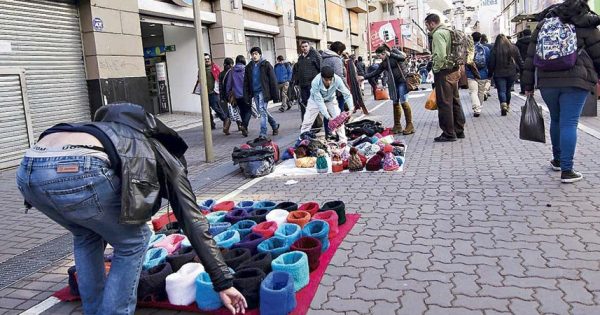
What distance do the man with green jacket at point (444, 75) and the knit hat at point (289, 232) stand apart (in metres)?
4.98

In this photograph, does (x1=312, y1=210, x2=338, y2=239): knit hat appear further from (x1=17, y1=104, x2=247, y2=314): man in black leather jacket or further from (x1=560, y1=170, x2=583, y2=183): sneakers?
(x1=560, y1=170, x2=583, y2=183): sneakers

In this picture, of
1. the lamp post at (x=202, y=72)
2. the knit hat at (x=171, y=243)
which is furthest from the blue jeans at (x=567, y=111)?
the lamp post at (x=202, y=72)

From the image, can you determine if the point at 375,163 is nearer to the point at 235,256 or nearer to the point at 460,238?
the point at 460,238

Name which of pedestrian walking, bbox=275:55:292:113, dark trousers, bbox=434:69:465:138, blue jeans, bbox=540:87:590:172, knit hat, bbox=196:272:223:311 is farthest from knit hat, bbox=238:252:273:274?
pedestrian walking, bbox=275:55:292:113

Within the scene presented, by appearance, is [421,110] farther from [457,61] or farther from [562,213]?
[562,213]

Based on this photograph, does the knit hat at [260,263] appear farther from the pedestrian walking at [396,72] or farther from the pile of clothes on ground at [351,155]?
the pedestrian walking at [396,72]

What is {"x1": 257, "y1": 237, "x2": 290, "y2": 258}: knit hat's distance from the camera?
372 cm

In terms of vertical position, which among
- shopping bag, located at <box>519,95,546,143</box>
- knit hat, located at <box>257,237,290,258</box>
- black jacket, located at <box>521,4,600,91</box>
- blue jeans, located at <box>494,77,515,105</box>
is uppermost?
black jacket, located at <box>521,4,600,91</box>

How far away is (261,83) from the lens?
34.8 ft

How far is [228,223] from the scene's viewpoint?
4.47 metres

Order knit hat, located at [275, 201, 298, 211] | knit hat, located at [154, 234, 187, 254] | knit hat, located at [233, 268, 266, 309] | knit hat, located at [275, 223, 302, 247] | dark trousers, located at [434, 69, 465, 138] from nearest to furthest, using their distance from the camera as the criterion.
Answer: knit hat, located at [233, 268, 266, 309] < knit hat, located at [275, 223, 302, 247] < knit hat, located at [154, 234, 187, 254] < knit hat, located at [275, 201, 298, 211] < dark trousers, located at [434, 69, 465, 138]

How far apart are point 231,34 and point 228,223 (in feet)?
45.3

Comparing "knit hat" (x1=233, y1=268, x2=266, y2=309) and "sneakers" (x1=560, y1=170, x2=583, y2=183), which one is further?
"sneakers" (x1=560, y1=170, x2=583, y2=183)

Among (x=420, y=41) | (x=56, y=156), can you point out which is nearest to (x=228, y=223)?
(x=56, y=156)
